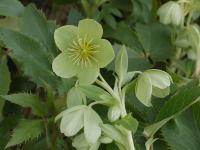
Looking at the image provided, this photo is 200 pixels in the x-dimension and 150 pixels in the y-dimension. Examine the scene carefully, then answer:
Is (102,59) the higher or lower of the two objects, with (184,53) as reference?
higher

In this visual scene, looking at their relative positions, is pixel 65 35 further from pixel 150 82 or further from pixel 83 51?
pixel 150 82

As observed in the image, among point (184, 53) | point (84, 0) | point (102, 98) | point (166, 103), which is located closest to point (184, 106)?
point (166, 103)

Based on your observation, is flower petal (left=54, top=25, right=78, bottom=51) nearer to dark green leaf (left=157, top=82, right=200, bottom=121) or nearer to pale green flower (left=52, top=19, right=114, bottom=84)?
pale green flower (left=52, top=19, right=114, bottom=84)

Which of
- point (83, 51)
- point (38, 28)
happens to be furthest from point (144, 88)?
point (38, 28)

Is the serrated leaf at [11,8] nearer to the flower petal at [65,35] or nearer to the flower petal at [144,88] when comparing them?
the flower petal at [65,35]

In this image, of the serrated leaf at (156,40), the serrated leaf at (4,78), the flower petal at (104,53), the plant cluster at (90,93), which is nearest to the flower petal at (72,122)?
the plant cluster at (90,93)

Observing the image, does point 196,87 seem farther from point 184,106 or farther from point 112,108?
point 112,108

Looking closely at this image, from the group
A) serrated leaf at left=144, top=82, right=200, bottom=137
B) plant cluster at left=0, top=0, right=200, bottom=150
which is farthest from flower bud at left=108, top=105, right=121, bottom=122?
serrated leaf at left=144, top=82, right=200, bottom=137

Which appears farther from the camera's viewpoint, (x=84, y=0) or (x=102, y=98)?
(x=84, y=0)
